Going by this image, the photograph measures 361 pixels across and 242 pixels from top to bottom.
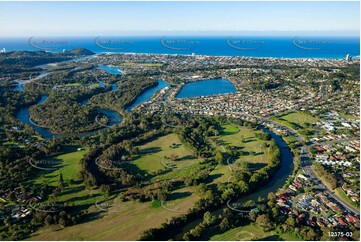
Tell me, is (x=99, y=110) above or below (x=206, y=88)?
below

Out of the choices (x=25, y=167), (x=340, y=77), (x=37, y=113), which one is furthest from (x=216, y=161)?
(x=340, y=77)

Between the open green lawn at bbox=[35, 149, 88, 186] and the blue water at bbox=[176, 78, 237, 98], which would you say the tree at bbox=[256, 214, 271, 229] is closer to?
the open green lawn at bbox=[35, 149, 88, 186]

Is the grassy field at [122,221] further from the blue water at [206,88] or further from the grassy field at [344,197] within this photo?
the blue water at [206,88]

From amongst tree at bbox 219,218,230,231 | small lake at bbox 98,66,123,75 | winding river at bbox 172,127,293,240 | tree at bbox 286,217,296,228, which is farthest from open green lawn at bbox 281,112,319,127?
small lake at bbox 98,66,123,75

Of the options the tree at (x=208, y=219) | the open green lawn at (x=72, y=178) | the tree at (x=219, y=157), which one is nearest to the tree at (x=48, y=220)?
the open green lawn at (x=72, y=178)

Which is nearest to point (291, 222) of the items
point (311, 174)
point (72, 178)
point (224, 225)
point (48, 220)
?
point (224, 225)

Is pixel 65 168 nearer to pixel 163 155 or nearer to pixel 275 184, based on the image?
pixel 163 155

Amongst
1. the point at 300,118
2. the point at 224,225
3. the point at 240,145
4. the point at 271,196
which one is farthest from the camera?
the point at 300,118
